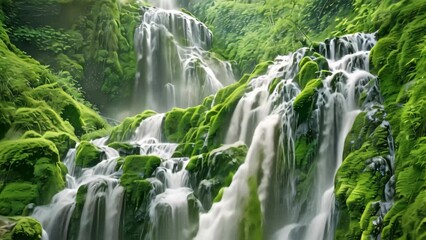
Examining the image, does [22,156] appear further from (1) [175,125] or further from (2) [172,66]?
(2) [172,66]

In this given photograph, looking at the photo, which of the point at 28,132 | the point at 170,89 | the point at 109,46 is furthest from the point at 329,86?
the point at 109,46

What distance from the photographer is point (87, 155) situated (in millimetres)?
12258

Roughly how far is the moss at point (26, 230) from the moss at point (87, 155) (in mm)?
2878

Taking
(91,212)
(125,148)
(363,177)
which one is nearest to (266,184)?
(363,177)

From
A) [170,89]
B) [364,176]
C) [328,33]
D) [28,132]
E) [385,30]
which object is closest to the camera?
[364,176]

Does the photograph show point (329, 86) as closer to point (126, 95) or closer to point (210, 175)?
point (210, 175)

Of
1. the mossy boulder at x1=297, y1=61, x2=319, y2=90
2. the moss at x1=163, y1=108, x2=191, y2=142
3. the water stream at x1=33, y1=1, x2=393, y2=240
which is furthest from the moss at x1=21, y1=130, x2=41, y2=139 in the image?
the mossy boulder at x1=297, y1=61, x2=319, y2=90

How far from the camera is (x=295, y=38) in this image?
650 inches

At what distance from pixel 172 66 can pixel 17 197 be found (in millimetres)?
9312

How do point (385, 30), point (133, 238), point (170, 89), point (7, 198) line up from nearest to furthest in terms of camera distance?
point (133, 238) → point (7, 198) → point (385, 30) → point (170, 89)

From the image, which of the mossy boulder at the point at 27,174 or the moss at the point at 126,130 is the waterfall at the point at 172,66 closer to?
the moss at the point at 126,130

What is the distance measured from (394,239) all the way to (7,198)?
7.73m

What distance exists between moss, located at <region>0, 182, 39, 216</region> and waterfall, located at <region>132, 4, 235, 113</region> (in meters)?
7.62

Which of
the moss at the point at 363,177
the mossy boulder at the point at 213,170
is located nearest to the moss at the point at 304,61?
the mossy boulder at the point at 213,170
